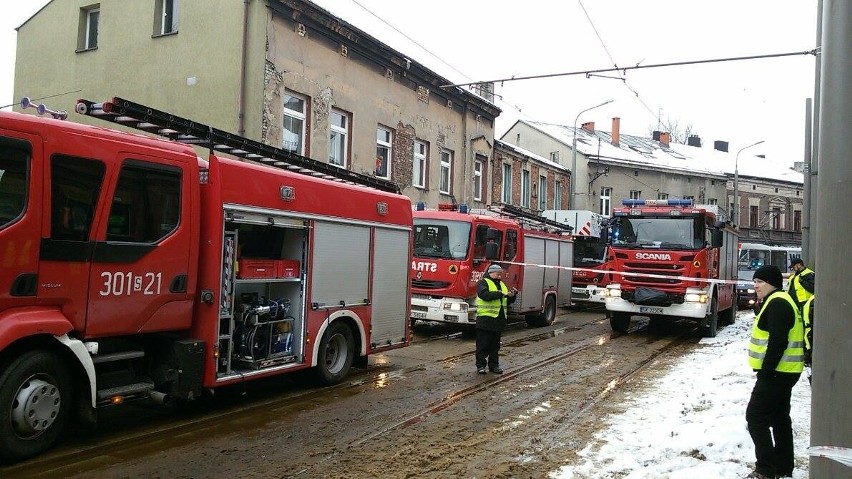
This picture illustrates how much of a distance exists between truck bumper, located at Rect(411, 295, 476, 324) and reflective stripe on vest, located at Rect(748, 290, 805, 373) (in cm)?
831

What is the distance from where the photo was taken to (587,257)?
24.2 meters

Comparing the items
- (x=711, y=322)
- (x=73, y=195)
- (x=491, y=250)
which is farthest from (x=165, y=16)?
(x=711, y=322)

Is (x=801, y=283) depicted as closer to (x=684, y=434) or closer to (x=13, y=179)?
(x=684, y=434)

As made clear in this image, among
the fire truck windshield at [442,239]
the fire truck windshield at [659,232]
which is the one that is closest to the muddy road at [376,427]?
the fire truck windshield at [442,239]

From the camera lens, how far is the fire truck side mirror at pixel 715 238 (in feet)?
50.1

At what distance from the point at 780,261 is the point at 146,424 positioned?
34.7 metres

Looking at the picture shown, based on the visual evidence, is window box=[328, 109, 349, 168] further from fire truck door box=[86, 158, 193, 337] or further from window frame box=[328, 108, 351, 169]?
fire truck door box=[86, 158, 193, 337]

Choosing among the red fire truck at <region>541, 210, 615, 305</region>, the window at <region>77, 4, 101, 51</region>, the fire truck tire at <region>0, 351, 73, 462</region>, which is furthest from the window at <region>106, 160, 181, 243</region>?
the red fire truck at <region>541, 210, 615, 305</region>

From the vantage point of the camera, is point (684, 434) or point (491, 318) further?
point (491, 318)

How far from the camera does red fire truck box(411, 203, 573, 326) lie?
1348 cm

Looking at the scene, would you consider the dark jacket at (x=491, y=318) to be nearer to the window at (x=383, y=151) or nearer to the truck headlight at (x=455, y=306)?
the truck headlight at (x=455, y=306)

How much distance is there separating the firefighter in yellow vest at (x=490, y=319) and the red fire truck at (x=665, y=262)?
5585 mm

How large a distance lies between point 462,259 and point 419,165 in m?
9.48

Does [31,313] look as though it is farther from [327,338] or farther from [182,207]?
[327,338]
